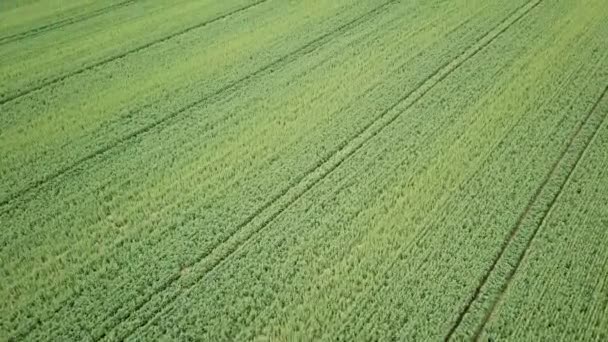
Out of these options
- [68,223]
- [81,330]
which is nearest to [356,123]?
[68,223]

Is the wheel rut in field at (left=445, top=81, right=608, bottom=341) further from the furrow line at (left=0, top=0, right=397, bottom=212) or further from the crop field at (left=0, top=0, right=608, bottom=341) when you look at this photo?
the furrow line at (left=0, top=0, right=397, bottom=212)

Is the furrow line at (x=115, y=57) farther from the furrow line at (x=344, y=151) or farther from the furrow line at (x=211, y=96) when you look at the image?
the furrow line at (x=344, y=151)

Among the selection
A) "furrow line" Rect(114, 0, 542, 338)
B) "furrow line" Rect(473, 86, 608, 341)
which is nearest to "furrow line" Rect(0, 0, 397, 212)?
"furrow line" Rect(114, 0, 542, 338)

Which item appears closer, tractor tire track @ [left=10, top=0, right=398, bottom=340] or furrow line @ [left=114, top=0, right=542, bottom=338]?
furrow line @ [left=114, top=0, right=542, bottom=338]

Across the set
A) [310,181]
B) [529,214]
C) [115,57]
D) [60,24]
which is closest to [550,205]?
[529,214]

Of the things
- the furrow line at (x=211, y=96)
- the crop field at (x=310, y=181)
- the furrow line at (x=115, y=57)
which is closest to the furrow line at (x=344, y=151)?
the crop field at (x=310, y=181)

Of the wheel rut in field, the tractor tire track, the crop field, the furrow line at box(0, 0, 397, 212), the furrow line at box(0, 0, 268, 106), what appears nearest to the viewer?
the wheel rut in field

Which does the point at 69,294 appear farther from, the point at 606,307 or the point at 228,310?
the point at 606,307
